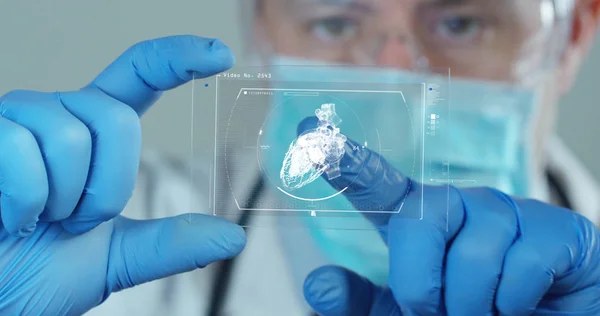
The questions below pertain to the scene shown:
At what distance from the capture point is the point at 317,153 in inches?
36.4

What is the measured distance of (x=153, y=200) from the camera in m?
1.42

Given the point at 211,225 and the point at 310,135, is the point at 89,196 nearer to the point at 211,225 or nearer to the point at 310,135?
the point at 211,225

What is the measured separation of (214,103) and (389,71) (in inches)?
14.1

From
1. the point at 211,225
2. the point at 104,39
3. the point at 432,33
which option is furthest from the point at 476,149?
the point at 104,39

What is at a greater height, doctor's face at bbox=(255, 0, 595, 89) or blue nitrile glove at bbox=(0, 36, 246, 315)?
doctor's face at bbox=(255, 0, 595, 89)

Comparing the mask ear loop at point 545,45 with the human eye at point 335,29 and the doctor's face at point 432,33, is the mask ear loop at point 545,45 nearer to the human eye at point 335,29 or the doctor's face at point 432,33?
the doctor's face at point 432,33

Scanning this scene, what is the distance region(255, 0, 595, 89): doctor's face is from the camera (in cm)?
123

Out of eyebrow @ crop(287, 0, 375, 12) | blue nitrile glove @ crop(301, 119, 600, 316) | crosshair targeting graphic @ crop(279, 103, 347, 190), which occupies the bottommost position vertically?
blue nitrile glove @ crop(301, 119, 600, 316)

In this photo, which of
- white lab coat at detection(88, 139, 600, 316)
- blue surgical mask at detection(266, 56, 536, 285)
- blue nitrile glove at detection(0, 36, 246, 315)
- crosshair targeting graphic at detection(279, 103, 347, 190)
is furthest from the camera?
white lab coat at detection(88, 139, 600, 316)

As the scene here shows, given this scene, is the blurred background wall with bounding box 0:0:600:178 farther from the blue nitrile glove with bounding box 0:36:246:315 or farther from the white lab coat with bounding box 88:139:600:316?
the blue nitrile glove with bounding box 0:36:246:315

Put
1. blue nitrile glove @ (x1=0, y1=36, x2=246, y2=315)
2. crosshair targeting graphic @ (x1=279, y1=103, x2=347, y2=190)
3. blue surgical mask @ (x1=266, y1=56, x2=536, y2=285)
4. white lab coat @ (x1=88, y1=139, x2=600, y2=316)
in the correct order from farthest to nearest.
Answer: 1. white lab coat @ (x1=88, y1=139, x2=600, y2=316)
2. blue surgical mask @ (x1=266, y1=56, x2=536, y2=285)
3. crosshair targeting graphic @ (x1=279, y1=103, x2=347, y2=190)
4. blue nitrile glove @ (x1=0, y1=36, x2=246, y2=315)

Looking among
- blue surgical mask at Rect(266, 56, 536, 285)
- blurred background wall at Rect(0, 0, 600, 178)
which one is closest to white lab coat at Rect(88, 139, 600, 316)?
blue surgical mask at Rect(266, 56, 536, 285)

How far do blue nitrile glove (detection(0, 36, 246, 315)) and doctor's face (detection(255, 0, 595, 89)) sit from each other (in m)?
0.44

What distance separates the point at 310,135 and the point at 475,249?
0.34 metres
